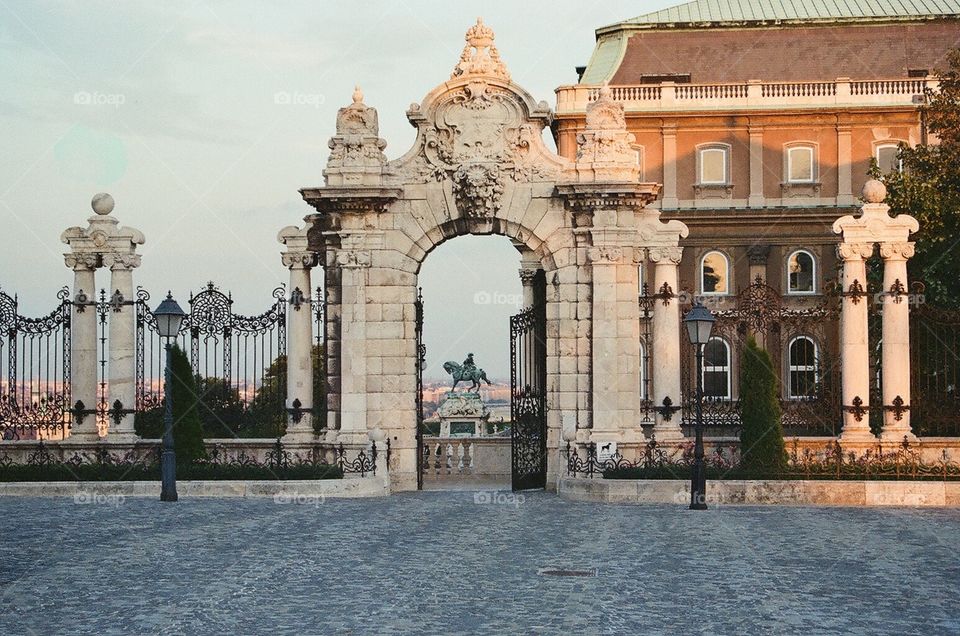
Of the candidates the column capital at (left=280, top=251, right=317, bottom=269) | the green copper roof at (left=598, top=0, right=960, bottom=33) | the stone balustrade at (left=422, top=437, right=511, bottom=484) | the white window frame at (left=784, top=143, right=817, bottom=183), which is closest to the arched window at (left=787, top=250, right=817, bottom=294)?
the white window frame at (left=784, top=143, right=817, bottom=183)

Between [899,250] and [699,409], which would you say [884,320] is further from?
[699,409]

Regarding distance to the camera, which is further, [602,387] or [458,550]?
[602,387]

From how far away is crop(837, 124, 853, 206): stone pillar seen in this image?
55906 mm

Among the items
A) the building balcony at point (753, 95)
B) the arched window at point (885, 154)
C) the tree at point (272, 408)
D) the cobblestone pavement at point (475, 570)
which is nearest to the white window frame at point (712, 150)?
the building balcony at point (753, 95)

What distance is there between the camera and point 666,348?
27703 millimetres

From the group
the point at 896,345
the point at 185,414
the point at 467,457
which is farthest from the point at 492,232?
the point at 467,457

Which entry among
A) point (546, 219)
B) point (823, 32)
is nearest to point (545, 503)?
point (546, 219)

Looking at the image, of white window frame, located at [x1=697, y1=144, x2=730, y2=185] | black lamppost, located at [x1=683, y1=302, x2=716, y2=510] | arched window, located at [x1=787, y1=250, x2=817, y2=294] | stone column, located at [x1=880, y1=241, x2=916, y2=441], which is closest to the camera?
black lamppost, located at [x1=683, y1=302, x2=716, y2=510]

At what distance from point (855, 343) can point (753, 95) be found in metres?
30.3

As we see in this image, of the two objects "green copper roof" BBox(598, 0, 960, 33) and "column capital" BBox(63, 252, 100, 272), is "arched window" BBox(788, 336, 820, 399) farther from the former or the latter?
"green copper roof" BBox(598, 0, 960, 33)

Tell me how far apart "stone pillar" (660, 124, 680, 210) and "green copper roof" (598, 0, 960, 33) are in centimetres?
455

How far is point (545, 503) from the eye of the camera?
24609 mm

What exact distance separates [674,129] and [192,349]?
32404mm

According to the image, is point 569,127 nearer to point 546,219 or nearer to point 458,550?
point 546,219
